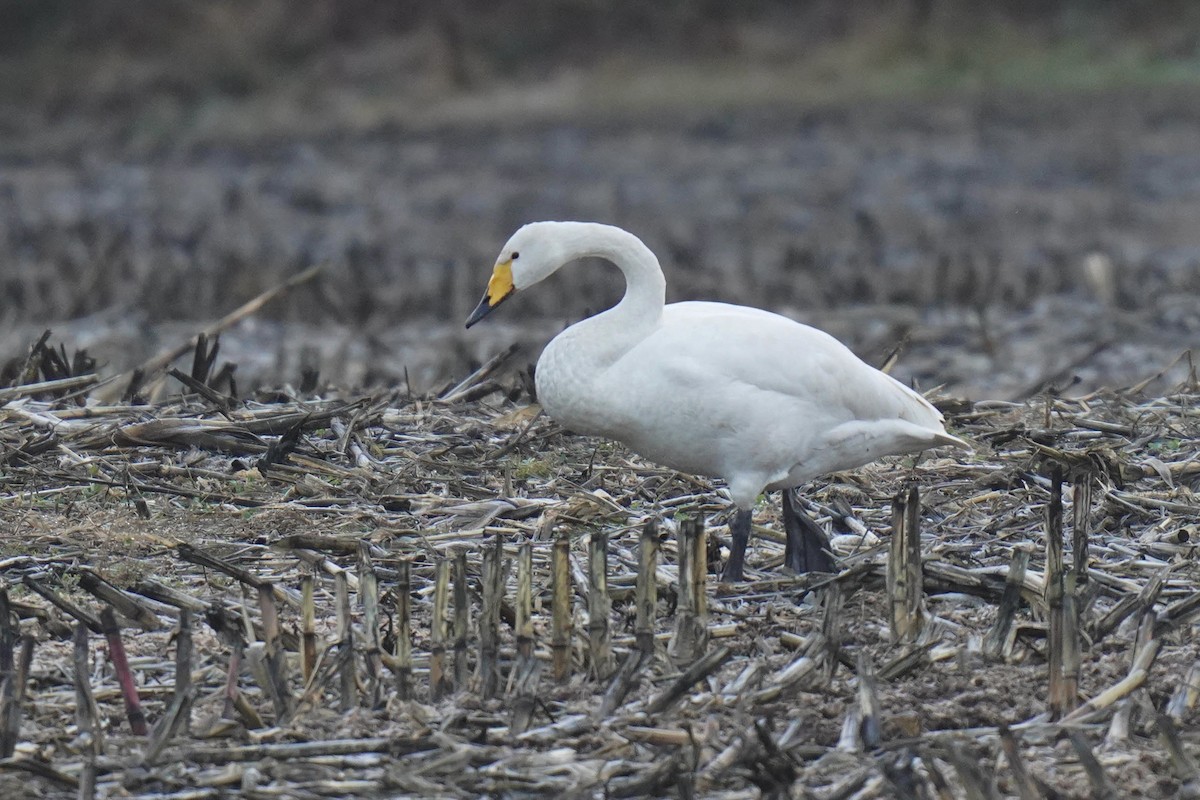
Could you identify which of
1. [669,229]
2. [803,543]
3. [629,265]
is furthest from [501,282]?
[669,229]

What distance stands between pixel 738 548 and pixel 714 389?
54 centimetres

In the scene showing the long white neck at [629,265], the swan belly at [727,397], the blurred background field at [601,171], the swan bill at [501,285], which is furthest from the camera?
the blurred background field at [601,171]

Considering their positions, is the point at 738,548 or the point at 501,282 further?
the point at 501,282

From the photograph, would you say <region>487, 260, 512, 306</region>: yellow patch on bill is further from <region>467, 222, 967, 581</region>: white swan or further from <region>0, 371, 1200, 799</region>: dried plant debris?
<region>0, 371, 1200, 799</region>: dried plant debris

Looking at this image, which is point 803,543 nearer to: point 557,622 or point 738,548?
point 738,548

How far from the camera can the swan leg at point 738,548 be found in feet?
18.4

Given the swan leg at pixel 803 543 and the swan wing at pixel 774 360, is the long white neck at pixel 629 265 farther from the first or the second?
Result: the swan leg at pixel 803 543

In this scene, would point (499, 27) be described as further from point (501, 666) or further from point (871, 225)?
point (501, 666)

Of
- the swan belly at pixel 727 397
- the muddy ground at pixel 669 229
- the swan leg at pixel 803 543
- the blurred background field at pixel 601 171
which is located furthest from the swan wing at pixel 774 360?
the blurred background field at pixel 601 171

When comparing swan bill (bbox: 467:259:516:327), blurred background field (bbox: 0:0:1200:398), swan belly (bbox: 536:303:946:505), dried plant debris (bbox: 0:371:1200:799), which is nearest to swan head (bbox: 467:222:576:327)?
swan bill (bbox: 467:259:516:327)

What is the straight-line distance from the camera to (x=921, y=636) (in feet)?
16.1

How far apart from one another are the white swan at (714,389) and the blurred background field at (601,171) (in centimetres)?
313

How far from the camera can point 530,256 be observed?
19.0 ft

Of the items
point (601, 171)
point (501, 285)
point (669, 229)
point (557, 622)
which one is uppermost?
point (501, 285)
